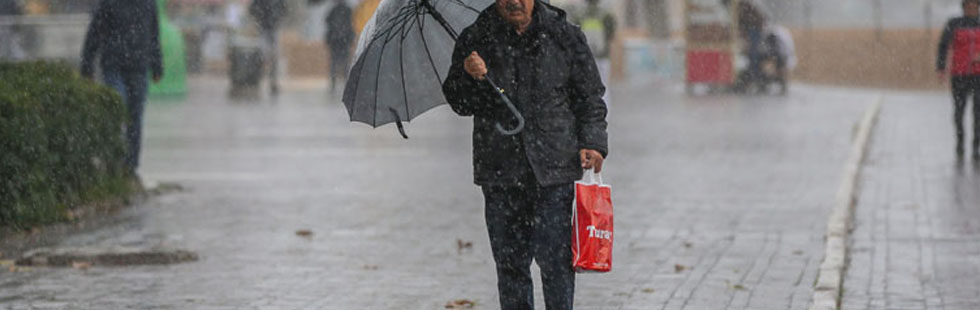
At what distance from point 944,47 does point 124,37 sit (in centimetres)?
698

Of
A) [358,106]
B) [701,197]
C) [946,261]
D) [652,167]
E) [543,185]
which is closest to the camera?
[543,185]

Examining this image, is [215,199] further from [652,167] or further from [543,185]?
[543,185]

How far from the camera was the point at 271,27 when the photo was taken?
31297 millimetres

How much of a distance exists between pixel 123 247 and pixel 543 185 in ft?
13.1

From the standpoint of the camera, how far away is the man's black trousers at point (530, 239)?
22.9 ft

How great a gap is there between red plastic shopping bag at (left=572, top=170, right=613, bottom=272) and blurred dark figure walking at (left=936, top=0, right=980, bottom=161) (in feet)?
32.0

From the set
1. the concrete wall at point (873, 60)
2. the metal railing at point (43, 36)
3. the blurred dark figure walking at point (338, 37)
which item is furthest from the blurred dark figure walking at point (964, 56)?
the concrete wall at point (873, 60)

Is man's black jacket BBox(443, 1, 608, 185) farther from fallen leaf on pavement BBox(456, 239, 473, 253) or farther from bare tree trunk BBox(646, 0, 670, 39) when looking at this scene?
bare tree trunk BBox(646, 0, 670, 39)

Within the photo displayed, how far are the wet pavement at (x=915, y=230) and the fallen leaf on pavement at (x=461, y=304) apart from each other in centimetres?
164

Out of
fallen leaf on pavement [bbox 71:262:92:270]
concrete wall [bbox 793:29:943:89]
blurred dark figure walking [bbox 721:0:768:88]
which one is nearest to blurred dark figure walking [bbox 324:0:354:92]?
blurred dark figure walking [bbox 721:0:768:88]

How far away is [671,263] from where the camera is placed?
381 inches

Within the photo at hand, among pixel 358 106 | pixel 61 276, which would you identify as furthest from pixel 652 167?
pixel 358 106

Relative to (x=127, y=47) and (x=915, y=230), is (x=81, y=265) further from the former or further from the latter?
(x=915, y=230)

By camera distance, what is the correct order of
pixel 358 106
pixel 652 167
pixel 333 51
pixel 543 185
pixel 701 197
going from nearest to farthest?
pixel 543 185 → pixel 358 106 → pixel 701 197 → pixel 652 167 → pixel 333 51
